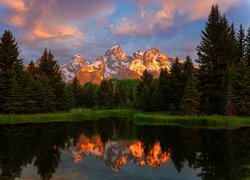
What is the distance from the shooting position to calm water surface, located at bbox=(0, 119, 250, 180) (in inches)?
706

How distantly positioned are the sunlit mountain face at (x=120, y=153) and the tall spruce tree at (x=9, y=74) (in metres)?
31.6

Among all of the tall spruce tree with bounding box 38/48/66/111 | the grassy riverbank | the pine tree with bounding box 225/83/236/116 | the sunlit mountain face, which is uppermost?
the tall spruce tree with bounding box 38/48/66/111

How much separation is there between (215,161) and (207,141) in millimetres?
9240

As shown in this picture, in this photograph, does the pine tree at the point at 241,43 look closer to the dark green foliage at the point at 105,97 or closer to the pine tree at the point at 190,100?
the pine tree at the point at 190,100

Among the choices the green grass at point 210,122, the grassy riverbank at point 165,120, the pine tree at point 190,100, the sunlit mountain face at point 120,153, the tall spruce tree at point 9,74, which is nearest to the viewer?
the sunlit mountain face at point 120,153

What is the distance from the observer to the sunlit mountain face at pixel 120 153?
22.0 meters

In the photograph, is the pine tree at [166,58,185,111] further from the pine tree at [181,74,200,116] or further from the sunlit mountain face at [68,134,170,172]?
the sunlit mountain face at [68,134,170,172]

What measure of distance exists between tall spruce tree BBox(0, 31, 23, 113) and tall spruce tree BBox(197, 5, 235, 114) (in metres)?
36.2

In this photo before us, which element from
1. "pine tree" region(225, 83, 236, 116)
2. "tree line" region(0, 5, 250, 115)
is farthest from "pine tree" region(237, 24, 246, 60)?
"pine tree" region(225, 83, 236, 116)

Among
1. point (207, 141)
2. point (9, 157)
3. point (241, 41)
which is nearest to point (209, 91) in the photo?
point (241, 41)

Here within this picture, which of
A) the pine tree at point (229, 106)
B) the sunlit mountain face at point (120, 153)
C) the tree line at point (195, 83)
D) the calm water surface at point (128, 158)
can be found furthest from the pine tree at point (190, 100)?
the sunlit mountain face at point (120, 153)

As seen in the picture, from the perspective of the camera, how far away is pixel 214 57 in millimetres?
62656

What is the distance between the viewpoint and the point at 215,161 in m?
21.1

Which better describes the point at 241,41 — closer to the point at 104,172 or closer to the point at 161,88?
the point at 161,88
